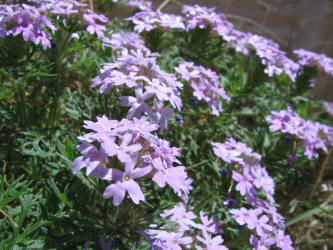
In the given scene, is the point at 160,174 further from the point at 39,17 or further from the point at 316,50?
the point at 316,50

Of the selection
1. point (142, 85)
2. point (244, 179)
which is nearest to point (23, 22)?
point (142, 85)

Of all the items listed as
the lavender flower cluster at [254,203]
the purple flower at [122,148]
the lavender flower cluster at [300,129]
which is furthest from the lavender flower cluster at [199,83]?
the purple flower at [122,148]

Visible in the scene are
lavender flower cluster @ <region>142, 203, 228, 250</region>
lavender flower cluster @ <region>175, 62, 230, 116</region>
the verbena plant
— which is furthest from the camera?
lavender flower cluster @ <region>175, 62, 230, 116</region>

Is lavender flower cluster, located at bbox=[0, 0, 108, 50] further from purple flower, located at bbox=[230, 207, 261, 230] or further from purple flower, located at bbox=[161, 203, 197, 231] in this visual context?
purple flower, located at bbox=[230, 207, 261, 230]

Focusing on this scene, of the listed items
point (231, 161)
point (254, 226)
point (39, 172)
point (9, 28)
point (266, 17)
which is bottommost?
point (39, 172)

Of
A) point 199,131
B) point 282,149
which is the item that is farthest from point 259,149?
point 199,131

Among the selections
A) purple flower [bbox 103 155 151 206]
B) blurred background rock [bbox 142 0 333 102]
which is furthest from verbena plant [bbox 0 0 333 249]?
blurred background rock [bbox 142 0 333 102]

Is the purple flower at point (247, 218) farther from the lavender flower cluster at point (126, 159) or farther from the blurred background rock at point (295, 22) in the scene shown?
the blurred background rock at point (295, 22)

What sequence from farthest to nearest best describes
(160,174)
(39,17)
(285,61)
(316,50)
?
(316,50) < (285,61) < (39,17) < (160,174)
